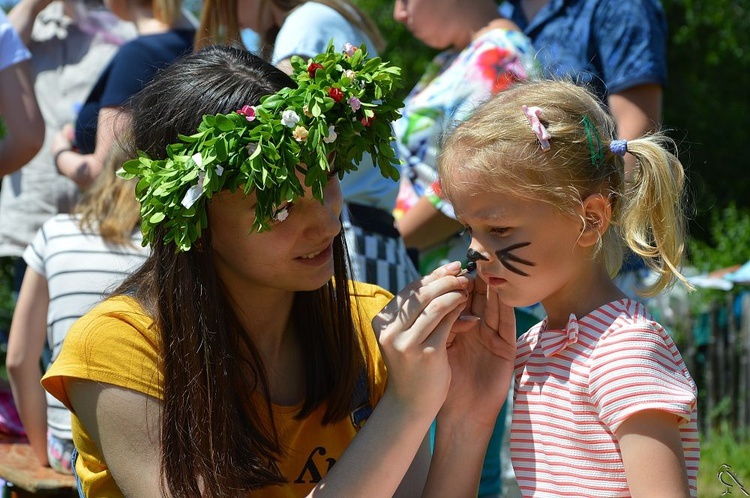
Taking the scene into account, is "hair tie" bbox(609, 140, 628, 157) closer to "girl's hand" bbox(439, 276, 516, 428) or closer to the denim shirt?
"girl's hand" bbox(439, 276, 516, 428)

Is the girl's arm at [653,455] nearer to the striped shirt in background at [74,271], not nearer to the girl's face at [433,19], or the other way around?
the striped shirt in background at [74,271]

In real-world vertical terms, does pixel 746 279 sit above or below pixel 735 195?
above

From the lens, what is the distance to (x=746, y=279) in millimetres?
7125

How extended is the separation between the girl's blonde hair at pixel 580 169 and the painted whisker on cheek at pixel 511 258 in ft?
0.34

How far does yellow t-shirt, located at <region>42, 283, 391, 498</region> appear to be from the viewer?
2.06 meters

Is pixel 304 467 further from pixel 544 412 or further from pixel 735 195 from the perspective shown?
pixel 735 195

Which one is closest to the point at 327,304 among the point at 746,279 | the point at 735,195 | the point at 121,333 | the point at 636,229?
the point at 121,333

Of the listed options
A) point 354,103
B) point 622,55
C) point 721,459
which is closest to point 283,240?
point 354,103

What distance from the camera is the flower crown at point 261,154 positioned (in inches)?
78.1

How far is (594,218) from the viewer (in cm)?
206

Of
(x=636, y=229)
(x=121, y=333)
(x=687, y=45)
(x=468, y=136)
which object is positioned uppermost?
(x=468, y=136)

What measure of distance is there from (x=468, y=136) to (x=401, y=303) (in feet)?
1.23

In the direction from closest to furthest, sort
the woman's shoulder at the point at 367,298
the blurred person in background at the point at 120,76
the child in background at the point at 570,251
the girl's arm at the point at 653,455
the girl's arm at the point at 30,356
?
the girl's arm at the point at 653,455
the child in background at the point at 570,251
the woman's shoulder at the point at 367,298
the girl's arm at the point at 30,356
the blurred person in background at the point at 120,76

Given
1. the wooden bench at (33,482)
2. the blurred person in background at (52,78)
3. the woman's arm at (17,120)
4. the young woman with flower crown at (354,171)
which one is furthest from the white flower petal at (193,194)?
the blurred person in background at (52,78)
